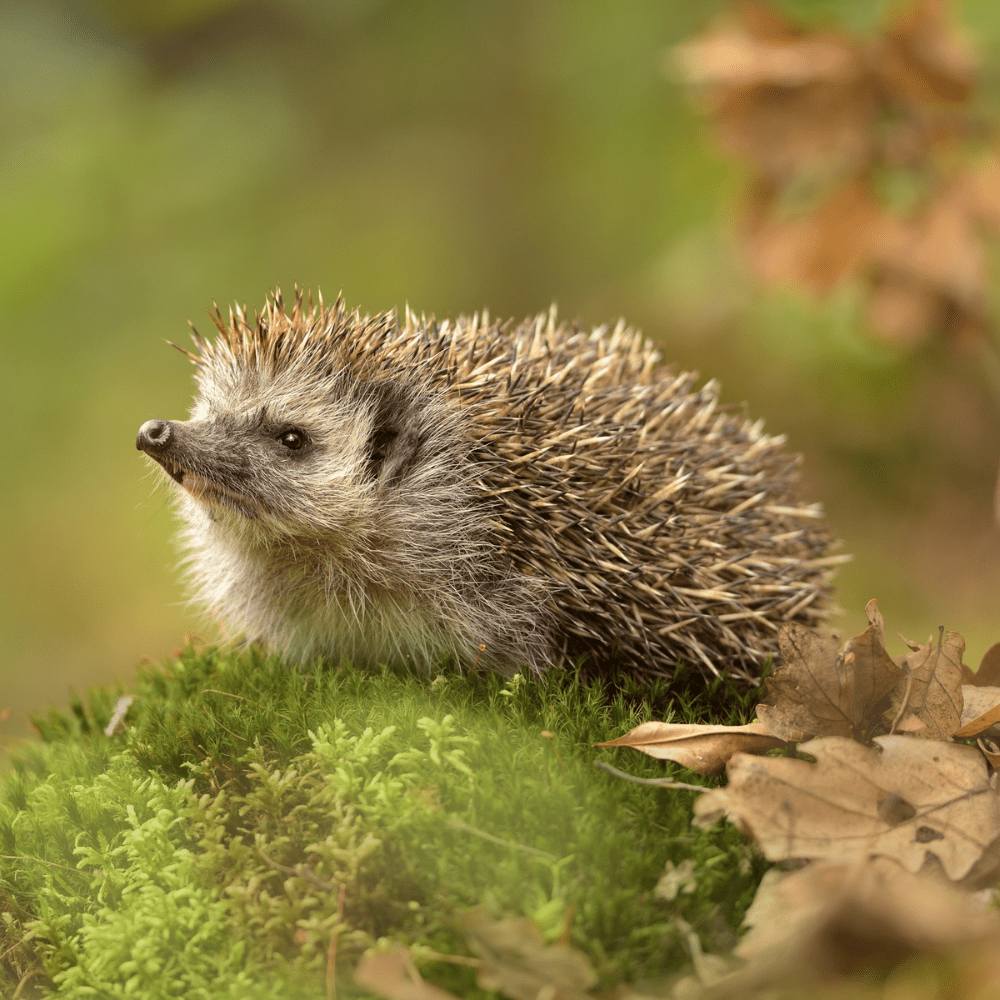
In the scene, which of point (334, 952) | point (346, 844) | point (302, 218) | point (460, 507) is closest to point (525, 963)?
point (334, 952)

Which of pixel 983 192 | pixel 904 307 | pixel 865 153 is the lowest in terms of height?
pixel 904 307

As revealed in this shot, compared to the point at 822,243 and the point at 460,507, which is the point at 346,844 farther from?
the point at 822,243

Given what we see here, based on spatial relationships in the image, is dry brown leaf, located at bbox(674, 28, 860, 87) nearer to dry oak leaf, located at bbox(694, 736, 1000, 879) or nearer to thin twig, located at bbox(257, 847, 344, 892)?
dry oak leaf, located at bbox(694, 736, 1000, 879)

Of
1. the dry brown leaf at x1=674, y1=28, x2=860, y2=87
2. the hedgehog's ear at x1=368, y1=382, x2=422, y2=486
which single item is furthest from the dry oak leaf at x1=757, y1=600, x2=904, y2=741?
the dry brown leaf at x1=674, y1=28, x2=860, y2=87

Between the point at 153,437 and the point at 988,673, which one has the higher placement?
the point at 153,437

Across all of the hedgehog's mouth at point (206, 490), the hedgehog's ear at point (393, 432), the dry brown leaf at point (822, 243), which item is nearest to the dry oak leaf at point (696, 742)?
the hedgehog's ear at point (393, 432)

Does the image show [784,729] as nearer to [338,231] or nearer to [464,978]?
[464,978]
